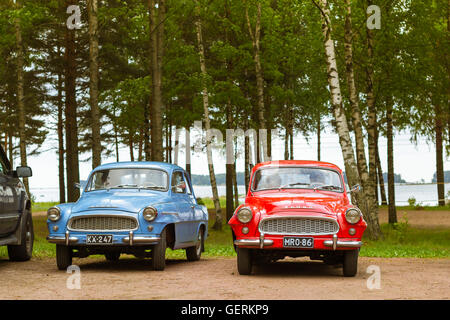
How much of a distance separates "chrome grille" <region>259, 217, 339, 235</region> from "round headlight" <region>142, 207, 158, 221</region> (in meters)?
1.88

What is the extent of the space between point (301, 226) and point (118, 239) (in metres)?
3.03

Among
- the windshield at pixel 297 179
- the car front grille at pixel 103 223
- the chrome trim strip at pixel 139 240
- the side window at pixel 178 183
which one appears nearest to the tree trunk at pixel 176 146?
the side window at pixel 178 183

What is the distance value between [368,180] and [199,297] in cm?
1522

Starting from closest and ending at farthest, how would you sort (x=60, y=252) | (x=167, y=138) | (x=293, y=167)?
(x=60, y=252)
(x=293, y=167)
(x=167, y=138)

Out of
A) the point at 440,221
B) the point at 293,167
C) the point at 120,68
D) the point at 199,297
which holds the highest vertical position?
the point at 120,68

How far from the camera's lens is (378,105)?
29.6 m

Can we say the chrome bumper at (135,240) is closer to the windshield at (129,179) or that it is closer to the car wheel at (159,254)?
the car wheel at (159,254)

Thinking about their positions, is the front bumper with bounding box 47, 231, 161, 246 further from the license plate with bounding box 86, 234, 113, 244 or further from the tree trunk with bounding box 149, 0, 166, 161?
the tree trunk with bounding box 149, 0, 166, 161

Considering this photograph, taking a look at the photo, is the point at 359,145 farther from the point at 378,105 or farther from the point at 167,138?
the point at 167,138

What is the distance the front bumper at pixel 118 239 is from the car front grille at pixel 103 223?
13cm

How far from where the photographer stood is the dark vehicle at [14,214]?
12289mm
